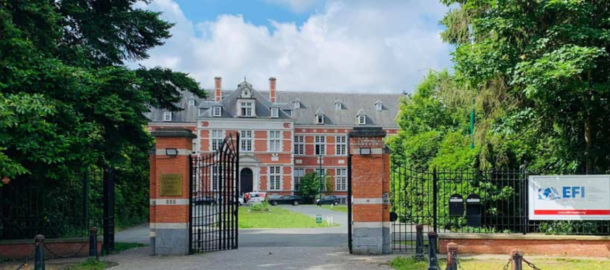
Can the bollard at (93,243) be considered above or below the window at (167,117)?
below

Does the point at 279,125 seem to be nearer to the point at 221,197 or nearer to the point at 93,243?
the point at 221,197

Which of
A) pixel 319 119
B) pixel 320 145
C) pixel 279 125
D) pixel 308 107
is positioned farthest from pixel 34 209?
pixel 308 107

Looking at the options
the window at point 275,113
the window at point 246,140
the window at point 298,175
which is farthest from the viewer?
the window at point 298,175

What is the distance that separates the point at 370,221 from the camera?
14.9 meters

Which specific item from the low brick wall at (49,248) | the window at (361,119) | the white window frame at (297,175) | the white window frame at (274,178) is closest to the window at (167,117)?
the white window frame at (274,178)

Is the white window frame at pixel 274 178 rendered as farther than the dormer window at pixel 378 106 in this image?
No

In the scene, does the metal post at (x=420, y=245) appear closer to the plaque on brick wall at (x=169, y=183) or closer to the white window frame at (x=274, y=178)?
the plaque on brick wall at (x=169, y=183)

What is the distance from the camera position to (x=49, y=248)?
14891mm

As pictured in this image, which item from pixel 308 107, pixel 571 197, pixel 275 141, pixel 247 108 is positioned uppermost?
pixel 308 107

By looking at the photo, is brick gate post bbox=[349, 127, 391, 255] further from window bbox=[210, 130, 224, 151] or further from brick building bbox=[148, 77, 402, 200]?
window bbox=[210, 130, 224, 151]

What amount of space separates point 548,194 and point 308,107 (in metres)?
56.9

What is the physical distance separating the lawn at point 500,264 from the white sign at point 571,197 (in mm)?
1239

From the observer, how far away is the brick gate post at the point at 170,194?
15.0m

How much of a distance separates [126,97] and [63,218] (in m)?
3.56
